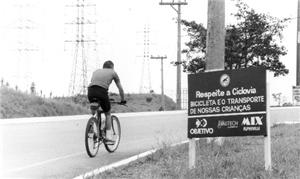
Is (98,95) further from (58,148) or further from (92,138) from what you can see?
(58,148)

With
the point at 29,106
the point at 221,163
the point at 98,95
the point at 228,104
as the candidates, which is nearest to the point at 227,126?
the point at 228,104

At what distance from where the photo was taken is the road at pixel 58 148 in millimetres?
9711

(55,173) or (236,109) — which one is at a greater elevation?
Result: (236,109)

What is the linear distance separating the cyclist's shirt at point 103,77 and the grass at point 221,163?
65.3 inches

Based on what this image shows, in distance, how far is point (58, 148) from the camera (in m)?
12.6

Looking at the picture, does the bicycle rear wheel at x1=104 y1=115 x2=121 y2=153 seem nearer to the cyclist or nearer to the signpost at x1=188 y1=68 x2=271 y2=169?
the cyclist

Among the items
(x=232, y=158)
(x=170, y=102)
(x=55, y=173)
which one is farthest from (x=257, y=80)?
(x=170, y=102)

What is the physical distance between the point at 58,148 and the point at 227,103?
5.45 m

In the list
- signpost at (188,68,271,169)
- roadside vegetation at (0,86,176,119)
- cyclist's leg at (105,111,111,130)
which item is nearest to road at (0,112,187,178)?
cyclist's leg at (105,111,111,130)

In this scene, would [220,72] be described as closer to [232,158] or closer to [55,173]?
[232,158]

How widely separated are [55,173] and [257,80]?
11.5 ft

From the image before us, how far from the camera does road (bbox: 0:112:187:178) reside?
9.71 metres

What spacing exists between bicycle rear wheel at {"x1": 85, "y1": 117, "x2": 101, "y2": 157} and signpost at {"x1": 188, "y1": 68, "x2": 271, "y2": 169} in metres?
2.74

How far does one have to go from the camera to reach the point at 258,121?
7.81m
